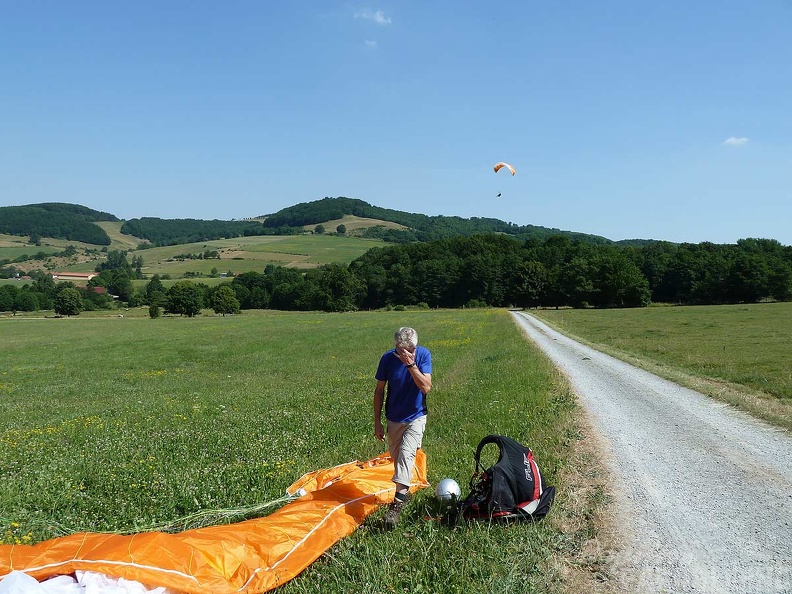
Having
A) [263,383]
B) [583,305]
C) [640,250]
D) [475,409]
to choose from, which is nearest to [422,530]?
[475,409]

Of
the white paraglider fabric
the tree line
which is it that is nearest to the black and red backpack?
the white paraglider fabric

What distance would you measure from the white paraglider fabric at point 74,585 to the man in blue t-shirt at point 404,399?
9.48 ft

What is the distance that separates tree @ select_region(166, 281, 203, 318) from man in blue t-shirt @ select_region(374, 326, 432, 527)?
108495 millimetres

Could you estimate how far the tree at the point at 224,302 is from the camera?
4505 inches

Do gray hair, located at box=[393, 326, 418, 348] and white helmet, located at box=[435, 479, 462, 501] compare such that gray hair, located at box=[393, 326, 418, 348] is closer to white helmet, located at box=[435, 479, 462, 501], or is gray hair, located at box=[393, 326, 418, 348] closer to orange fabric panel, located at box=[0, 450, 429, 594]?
white helmet, located at box=[435, 479, 462, 501]

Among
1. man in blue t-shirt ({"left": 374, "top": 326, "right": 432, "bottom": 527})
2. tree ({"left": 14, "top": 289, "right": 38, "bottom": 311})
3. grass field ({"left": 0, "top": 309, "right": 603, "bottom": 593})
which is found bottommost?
tree ({"left": 14, "top": 289, "right": 38, "bottom": 311})

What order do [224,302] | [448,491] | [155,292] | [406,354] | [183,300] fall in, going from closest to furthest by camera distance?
[406,354] → [448,491] → [183,300] → [224,302] → [155,292]

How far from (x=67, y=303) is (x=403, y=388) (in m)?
120

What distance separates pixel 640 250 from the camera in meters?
121

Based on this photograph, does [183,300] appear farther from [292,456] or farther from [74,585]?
[74,585]

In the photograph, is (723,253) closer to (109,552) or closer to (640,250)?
(640,250)

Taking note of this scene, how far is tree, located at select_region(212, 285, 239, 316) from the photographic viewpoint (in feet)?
Answer: 375

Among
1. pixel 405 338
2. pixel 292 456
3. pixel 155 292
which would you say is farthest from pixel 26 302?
pixel 405 338

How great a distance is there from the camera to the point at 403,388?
7016 millimetres
